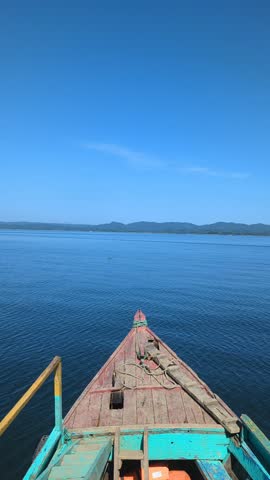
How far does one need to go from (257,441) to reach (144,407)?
12.3ft

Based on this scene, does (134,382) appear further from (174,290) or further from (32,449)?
(174,290)

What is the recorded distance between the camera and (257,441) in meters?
7.59

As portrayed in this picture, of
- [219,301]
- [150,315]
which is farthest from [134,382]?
[219,301]

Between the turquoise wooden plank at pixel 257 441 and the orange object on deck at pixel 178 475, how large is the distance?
227cm

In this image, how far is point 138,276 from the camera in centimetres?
5738

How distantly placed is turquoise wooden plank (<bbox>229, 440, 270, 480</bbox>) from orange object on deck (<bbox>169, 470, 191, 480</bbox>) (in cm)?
175

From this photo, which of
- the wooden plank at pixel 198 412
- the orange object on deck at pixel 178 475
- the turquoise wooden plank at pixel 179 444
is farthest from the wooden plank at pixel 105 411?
the wooden plank at pixel 198 412

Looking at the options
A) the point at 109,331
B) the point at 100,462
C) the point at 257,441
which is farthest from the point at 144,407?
the point at 109,331

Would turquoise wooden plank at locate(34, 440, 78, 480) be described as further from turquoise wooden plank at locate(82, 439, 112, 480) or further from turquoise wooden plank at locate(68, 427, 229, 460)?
turquoise wooden plank at locate(82, 439, 112, 480)

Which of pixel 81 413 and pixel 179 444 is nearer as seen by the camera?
pixel 179 444

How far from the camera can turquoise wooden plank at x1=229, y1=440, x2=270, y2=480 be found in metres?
6.98

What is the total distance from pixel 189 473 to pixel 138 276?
159 feet

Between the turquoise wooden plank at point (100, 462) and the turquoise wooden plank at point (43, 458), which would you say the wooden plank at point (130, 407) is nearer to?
the turquoise wooden plank at point (100, 462)

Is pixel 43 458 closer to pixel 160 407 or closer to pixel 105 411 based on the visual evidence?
pixel 105 411
